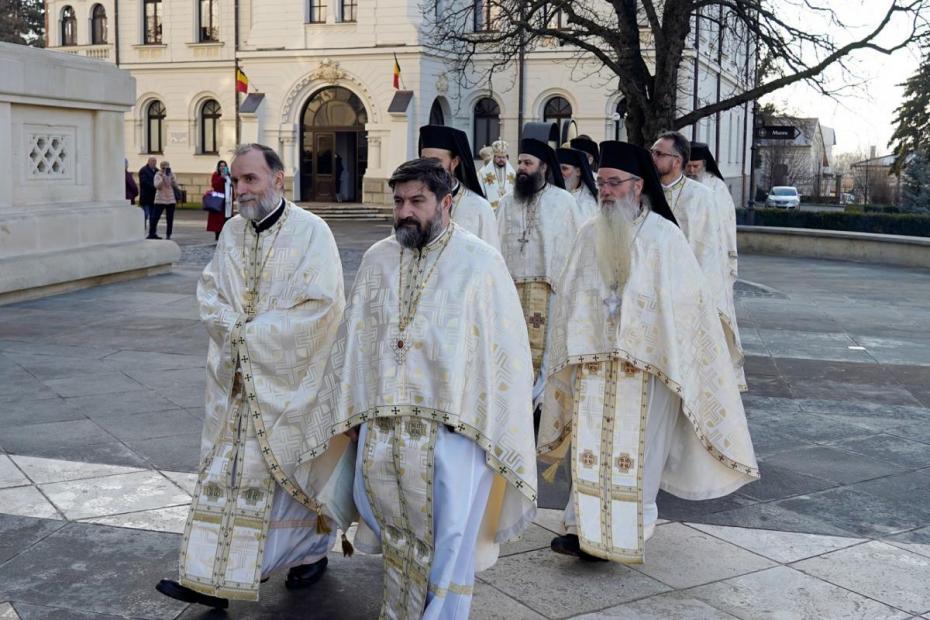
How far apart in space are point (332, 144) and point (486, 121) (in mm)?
5396

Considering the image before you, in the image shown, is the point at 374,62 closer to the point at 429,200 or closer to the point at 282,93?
the point at 282,93

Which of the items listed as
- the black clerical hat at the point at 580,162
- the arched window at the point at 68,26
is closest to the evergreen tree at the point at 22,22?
the arched window at the point at 68,26

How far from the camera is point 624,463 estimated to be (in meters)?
5.24

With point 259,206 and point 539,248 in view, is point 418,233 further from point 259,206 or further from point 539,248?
point 539,248

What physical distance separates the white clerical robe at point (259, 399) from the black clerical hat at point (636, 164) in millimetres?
1457

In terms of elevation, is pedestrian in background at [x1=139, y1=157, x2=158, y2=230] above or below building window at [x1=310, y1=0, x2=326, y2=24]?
below

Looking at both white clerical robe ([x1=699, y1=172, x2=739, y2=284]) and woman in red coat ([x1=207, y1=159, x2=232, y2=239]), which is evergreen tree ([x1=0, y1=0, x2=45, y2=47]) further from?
white clerical robe ([x1=699, y1=172, x2=739, y2=284])

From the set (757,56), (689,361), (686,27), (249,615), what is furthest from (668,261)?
(757,56)

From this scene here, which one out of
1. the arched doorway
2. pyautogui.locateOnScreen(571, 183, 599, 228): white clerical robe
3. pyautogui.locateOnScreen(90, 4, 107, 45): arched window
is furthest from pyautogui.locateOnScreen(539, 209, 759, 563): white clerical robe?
pyautogui.locateOnScreen(90, 4, 107, 45): arched window

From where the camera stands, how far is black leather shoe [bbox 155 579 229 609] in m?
4.59

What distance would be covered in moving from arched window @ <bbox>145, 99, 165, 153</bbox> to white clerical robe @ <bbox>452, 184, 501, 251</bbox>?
36478mm

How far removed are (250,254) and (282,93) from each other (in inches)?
1404

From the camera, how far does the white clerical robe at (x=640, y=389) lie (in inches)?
206

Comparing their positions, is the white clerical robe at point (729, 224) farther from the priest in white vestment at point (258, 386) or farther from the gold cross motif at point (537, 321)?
the priest in white vestment at point (258, 386)
